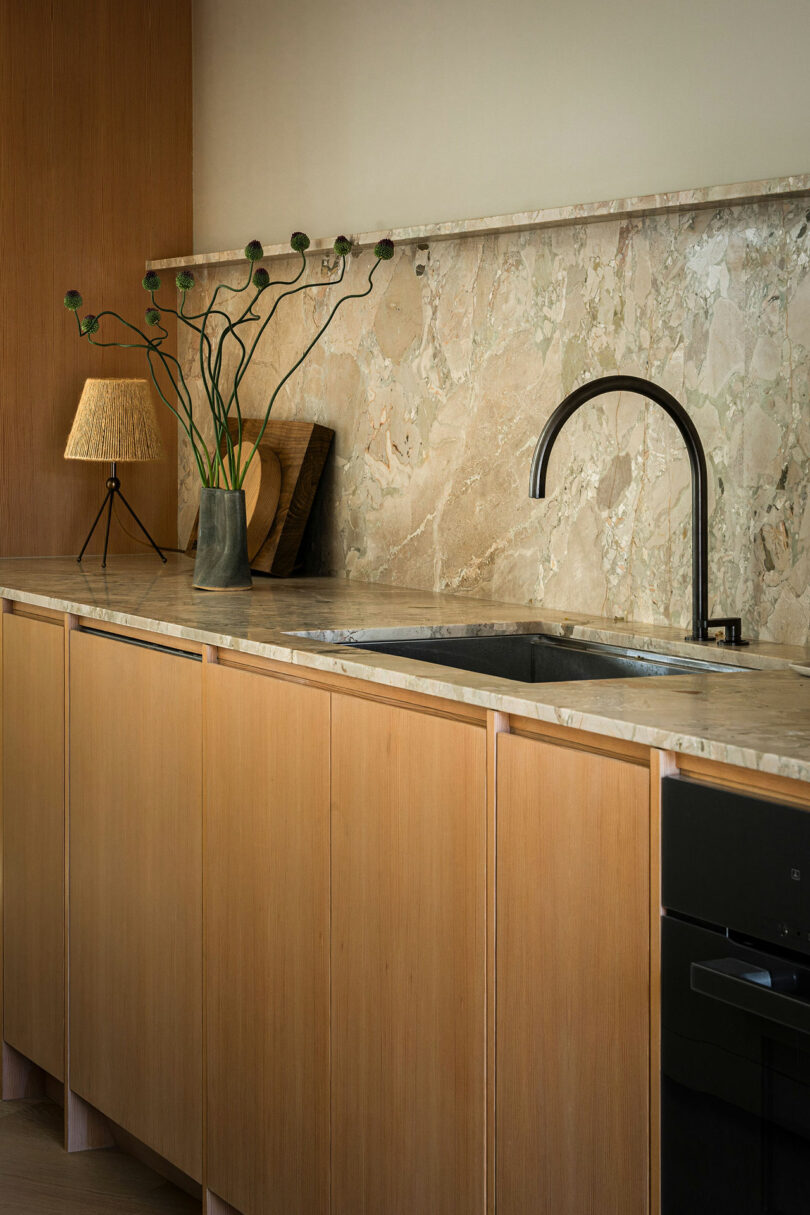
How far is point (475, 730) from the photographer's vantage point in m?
1.64

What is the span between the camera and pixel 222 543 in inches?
106

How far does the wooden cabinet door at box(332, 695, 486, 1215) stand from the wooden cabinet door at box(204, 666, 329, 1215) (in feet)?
0.15

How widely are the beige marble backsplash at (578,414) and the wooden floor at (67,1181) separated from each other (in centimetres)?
122

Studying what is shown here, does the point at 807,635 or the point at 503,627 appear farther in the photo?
the point at 503,627

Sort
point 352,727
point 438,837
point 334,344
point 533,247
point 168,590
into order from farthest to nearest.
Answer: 1. point 334,344
2. point 168,590
3. point 533,247
4. point 352,727
5. point 438,837

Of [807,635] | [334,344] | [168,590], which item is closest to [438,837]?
[807,635]

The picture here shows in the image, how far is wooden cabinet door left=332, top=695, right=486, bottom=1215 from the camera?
1.66 meters

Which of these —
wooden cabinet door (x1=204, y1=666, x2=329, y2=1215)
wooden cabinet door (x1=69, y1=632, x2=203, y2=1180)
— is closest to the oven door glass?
wooden cabinet door (x1=204, y1=666, x2=329, y2=1215)

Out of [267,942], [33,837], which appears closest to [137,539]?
[33,837]

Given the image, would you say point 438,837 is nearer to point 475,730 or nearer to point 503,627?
point 475,730

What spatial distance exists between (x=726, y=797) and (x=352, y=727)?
25.8 inches

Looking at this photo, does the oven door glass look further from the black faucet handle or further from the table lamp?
the table lamp

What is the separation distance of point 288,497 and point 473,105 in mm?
880

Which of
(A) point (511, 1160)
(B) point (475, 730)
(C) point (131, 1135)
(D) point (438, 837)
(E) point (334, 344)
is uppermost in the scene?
(E) point (334, 344)
